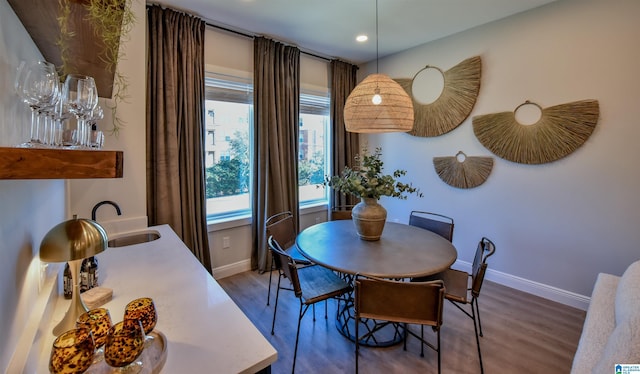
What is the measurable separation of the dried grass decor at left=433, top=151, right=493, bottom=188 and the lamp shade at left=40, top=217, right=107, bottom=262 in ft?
11.0

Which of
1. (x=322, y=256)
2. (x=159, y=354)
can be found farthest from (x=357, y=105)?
(x=159, y=354)

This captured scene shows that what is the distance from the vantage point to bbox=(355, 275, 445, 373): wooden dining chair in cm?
149

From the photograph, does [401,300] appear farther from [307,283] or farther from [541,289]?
[541,289]

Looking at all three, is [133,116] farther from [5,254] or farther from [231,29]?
[5,254]

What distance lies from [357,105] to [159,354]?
192 centimetres

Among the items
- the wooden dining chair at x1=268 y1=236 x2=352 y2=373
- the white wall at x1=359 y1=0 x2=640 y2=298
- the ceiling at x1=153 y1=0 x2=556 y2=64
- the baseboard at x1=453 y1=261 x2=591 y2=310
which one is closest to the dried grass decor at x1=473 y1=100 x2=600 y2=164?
the white wall at x1=359 y1=0 x2=640 y2=298

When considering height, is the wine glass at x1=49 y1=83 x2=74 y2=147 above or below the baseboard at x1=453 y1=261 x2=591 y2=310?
above

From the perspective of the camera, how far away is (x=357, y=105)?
2.22 m

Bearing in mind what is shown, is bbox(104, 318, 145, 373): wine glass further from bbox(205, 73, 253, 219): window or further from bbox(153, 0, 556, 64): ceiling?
bbox(153, 0, 556, 64): ceiling

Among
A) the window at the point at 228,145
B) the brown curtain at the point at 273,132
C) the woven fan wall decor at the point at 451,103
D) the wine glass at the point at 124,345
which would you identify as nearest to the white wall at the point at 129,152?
the window at the point at 228,145

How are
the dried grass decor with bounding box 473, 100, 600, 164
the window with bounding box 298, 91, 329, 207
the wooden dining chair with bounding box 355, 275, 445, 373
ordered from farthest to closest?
the window with bounding box 298, 91, 329, 207, the dried grass decor with bounding box 473, 100, 600, 164, the wooden dining chair with bounding box 355, 275, 445, 373

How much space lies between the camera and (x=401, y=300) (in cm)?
153

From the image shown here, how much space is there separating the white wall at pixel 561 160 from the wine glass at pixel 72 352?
3432 millimetres

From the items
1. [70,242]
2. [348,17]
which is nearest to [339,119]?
[348,17]
